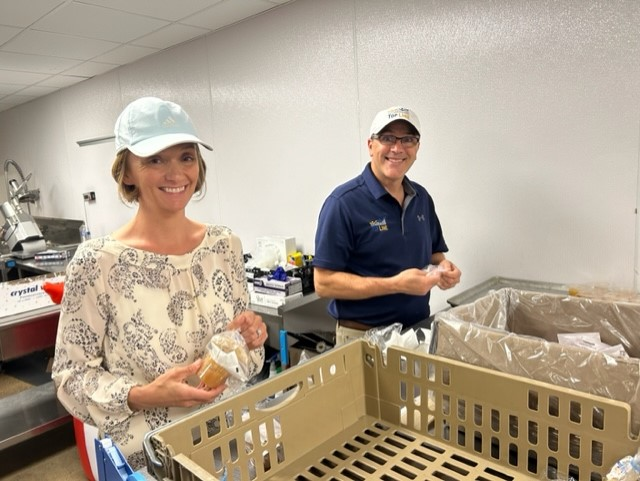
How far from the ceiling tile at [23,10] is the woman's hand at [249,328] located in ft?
7.76

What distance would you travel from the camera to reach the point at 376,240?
1.71 meters

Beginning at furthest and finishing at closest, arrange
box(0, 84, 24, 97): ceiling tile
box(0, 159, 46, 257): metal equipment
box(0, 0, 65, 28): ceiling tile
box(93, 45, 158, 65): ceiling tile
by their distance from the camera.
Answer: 1. box(0, 84, 24, 97): ceiling tile
2. box(0, 159, 46, 257): metal equipment
3. box(93, 45, 158, 65): ceiling tile
4. box(0, 0, 65, 28): ceiling tile

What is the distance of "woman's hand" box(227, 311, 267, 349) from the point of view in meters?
1.20

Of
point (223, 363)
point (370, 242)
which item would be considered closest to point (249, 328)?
point (223, 363)

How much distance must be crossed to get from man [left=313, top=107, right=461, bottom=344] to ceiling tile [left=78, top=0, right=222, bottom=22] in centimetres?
166

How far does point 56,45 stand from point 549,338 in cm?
369

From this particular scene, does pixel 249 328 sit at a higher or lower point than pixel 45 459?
higher

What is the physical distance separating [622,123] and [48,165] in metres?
5.84

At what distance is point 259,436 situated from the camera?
2.92ft

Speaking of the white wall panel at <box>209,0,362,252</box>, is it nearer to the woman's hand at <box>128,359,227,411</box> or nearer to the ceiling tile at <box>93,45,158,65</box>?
the ceiling tile at <box>93,45,158,65</box>

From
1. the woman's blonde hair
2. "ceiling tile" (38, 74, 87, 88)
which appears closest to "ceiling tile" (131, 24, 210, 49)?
"ceiling tile" (38, 74, 87, 88)

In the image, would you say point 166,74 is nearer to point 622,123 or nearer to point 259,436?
point 622,123

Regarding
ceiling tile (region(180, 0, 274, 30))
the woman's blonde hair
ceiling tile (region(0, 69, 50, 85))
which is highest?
ceiling tile (region(0, 69, 50, 85))

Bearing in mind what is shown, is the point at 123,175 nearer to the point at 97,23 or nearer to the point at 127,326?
the point at 127,326
